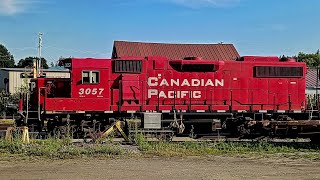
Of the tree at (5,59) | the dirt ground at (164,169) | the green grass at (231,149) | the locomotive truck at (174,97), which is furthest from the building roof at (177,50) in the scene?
the tree at (5,59)

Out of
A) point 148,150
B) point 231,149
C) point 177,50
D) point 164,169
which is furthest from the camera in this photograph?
point 177,50

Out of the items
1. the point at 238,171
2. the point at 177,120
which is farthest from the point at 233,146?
the point at 238,171

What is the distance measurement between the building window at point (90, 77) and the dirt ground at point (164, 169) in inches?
272

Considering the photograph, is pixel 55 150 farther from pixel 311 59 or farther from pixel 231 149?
pixel 311 59

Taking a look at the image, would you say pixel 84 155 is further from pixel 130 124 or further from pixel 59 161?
pixel 130 124

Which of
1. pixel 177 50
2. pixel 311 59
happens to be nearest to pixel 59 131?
pixel 177 50

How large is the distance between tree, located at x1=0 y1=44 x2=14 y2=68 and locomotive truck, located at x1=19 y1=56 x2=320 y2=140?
4619 inches

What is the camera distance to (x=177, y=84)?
771 inches

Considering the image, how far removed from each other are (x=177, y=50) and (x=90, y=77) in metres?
29.8

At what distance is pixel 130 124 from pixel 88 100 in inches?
89.2

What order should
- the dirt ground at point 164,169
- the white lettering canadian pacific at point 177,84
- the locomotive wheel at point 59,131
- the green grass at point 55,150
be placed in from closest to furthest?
the dirt ground at point 164,169 → the green grass at point 55,150 → the locomotive wheel at point 59,131 → the white lettering canadian pacific at point 177,84

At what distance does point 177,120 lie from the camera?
1866cm

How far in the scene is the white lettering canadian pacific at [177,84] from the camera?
19.4 meters

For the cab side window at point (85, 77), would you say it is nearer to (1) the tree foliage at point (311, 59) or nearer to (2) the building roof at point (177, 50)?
(2) the building roof at point (177, 50)
